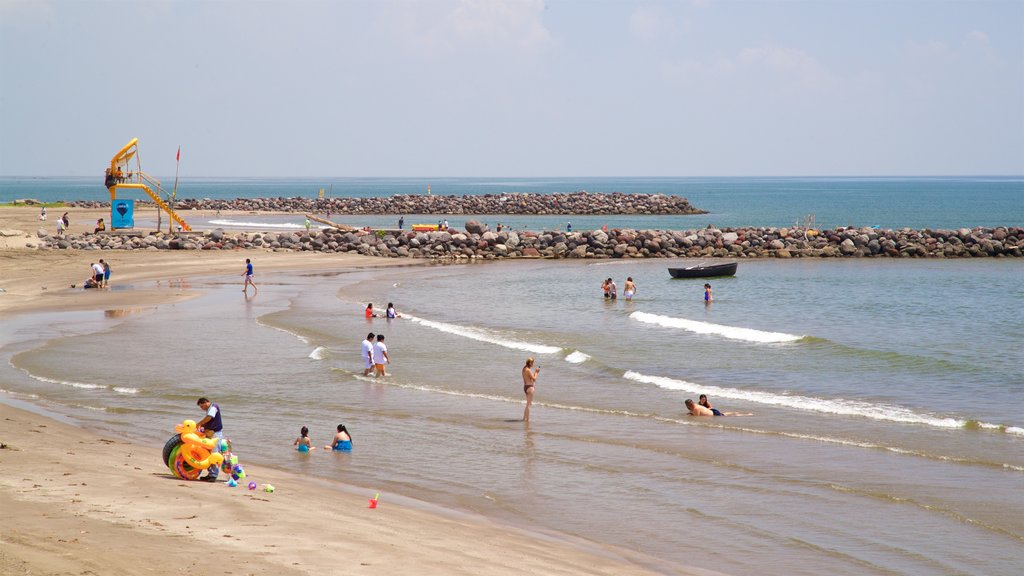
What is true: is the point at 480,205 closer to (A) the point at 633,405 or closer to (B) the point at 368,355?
(B) the point at 368,355

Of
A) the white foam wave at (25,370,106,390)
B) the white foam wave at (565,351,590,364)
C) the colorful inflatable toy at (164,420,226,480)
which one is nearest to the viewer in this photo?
the colorful inflatable toy at (164,420,226,480)

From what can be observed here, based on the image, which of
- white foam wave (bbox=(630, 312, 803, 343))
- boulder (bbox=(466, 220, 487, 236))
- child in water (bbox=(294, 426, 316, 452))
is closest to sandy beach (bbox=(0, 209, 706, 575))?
child in water (bbox=(294, 426, 316, 452))

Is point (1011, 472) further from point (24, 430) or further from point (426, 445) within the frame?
point (24, 430)

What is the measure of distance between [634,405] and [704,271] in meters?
28.1

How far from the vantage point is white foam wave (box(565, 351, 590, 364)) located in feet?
78.8

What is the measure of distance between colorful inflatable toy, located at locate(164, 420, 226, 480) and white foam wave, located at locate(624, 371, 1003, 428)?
11.5 m

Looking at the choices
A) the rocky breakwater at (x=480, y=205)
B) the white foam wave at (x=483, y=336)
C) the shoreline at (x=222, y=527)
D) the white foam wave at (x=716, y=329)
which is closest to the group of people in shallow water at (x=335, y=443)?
the shoreline at (x=222, y=527)

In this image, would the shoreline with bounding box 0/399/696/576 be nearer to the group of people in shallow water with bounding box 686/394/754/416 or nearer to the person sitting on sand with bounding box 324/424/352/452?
the person sitting on sand with bounding box 324/424/352/452

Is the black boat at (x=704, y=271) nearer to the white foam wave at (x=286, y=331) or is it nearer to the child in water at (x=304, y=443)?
the white foam wave at (x=286, y=331)

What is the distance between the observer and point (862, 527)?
11.5 meters

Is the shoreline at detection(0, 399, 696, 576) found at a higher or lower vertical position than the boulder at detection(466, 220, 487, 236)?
lower

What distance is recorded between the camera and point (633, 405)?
1903 centimetres

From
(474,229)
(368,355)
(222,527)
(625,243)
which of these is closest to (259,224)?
(474,229)

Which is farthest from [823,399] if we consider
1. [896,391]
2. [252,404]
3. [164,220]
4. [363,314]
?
[164,220]
